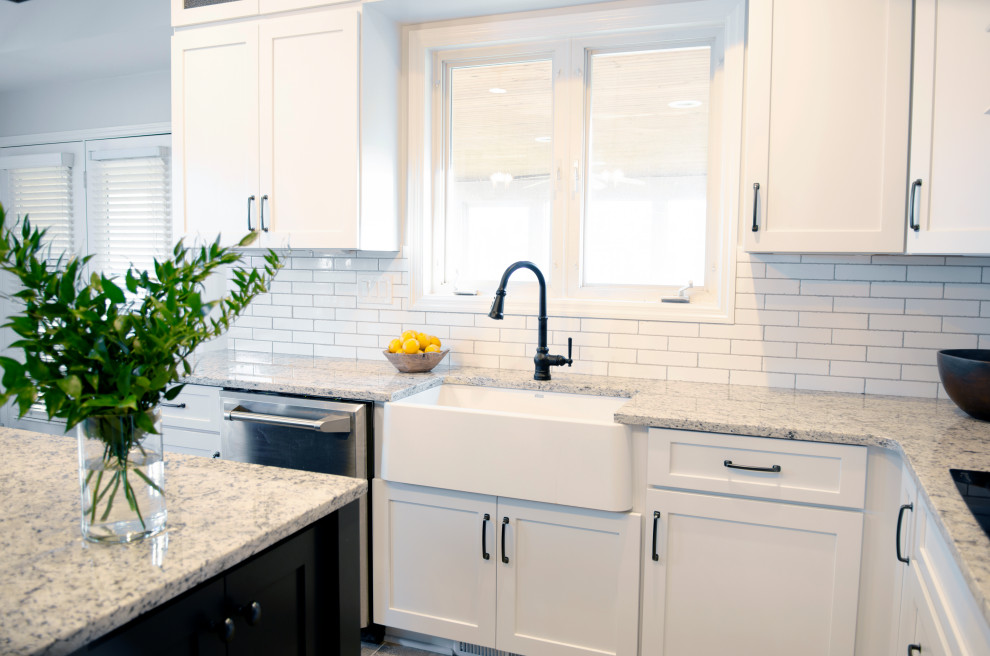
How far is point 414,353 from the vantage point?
286 centimetres

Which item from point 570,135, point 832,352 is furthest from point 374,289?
point 832,352

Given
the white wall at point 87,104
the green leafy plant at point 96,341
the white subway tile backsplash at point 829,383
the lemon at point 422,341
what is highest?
the white wall at point 87,104

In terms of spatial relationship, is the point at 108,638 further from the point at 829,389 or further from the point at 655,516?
the point at 829,389

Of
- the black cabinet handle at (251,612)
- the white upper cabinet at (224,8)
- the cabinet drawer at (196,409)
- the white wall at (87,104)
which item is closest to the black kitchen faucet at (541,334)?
the cabinet drawer at (196,409)

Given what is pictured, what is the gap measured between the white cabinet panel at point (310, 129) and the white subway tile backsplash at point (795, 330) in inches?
16.4

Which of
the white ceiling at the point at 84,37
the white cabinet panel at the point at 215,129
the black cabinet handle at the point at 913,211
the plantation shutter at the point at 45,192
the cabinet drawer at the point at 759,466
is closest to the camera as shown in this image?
the cabinet drawer at the point at 759,466

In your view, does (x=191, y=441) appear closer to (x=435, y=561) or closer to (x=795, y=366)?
(x=435, y=561)

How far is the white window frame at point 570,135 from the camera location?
273 cm

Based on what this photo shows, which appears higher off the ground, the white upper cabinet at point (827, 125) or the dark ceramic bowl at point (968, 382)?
the white upper cabinet at point (827, 125)

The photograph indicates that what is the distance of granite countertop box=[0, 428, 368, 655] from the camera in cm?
89

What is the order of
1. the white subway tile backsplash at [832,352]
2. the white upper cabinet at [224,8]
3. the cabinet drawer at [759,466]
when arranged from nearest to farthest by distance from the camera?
the cabinet drawer at [759,466] → the white subway tile backsplash at [832,352] → the white upper cabinet at [224,8]

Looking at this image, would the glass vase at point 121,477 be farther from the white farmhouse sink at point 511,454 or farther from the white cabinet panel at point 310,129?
the white cabinet panel at point 310,129

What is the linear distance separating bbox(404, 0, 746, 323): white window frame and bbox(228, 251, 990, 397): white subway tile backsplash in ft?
0.21

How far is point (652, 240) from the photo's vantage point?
9.71ft
